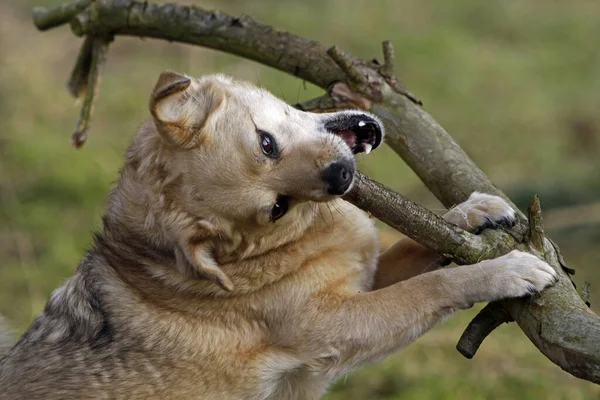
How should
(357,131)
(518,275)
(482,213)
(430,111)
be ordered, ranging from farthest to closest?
(430,111), (357,131), (482,213), (518,275)

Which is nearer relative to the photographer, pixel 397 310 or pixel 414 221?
pixel 414 221

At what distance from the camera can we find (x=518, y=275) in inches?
136

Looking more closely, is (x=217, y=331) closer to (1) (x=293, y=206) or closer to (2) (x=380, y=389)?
(1) (x=293, y=206)

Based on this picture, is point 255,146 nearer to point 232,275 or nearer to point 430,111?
point 232,275

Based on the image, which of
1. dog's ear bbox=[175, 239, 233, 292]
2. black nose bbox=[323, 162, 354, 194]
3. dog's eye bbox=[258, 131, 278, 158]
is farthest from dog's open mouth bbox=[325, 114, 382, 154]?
dog's ear bbox=[175, 239, 233, 292]

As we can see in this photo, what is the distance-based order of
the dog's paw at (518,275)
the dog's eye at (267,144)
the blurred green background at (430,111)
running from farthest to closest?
the blurred green background at (430,111)
the dog's eye at (267,144)
the dog's paw at (518,275)

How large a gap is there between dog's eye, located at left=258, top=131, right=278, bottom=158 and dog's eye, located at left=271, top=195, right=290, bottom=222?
7.3 inches

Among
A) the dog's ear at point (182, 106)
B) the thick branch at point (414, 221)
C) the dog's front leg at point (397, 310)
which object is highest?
the dog's ear at point (182, 106)

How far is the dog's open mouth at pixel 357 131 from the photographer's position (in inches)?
158

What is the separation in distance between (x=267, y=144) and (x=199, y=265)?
22.9 inches

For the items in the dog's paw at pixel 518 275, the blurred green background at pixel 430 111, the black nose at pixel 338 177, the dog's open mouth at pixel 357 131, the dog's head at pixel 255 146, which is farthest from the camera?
the blurred green background at pixel 430 111

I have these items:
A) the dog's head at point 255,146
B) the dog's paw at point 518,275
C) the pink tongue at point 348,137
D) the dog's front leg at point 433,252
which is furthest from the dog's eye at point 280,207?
the dog's paw at point 518,275

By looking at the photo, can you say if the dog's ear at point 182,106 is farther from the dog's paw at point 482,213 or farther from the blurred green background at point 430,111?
the blurred green background at point 430,111

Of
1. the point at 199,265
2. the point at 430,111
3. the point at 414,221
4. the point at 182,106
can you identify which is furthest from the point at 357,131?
the point at 430,111
